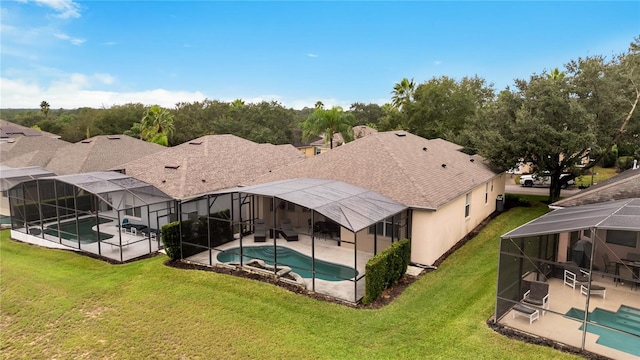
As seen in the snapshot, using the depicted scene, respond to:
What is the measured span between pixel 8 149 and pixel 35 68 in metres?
8.82

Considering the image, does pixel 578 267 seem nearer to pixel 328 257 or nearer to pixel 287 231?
pixel 328 257

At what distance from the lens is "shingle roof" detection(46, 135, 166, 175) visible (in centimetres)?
2658

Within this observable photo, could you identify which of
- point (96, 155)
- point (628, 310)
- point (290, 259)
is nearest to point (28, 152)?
point (96, 155)

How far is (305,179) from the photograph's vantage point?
60.5 feet

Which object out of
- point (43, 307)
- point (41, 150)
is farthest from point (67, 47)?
point (43, 307)

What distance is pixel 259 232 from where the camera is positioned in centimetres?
1873

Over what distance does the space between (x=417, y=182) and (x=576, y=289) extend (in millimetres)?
6936

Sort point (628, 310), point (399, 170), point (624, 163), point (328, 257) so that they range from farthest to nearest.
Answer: point (624, 163) < point (399, 170) < point (328, 257) < point (628, 310)

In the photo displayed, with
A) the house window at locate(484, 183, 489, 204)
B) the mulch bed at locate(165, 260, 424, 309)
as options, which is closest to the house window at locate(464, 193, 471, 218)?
the house window at locate(484, 183, 489, 204)

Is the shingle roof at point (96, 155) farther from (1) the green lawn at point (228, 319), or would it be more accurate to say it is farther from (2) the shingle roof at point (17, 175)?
(1) the green lawn at point (228, 319)

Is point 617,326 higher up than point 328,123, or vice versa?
point 328,123

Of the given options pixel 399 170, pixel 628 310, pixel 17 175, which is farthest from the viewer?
pixel 17 175

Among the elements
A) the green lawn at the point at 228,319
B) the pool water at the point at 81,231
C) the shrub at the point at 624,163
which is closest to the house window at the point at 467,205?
the green lawn at the point at 228,319

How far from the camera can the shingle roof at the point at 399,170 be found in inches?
Answer: 641
